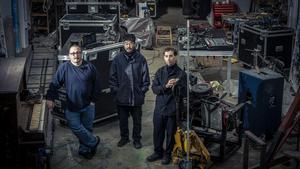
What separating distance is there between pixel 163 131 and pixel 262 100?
174 cm

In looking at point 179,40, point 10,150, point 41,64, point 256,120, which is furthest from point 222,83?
point 10,150

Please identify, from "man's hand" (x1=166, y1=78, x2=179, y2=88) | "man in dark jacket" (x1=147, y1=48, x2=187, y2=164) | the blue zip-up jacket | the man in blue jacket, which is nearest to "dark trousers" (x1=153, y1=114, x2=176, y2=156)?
"man in dark jacket" (x1=147, y1=48, x2=187, y2=164)

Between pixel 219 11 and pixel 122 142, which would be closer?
pixel 122 142

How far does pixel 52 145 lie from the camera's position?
8.78 metres

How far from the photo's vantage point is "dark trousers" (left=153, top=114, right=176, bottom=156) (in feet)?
26.1

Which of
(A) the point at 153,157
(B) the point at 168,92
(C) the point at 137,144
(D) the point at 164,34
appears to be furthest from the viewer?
(D) the point at 164,34

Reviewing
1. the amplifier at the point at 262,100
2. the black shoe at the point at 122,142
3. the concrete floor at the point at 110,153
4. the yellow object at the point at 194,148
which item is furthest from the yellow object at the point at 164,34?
the yellow object at the point at 194,148

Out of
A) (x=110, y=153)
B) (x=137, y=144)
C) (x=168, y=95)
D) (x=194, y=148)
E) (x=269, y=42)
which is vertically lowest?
(x=110, y=153)

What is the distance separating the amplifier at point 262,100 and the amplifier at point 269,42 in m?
3.49

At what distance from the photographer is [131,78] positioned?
27.5 feet

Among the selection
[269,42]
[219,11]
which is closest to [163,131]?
[269,42]

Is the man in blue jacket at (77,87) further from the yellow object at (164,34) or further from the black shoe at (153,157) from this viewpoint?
the yellow object at (164,34)

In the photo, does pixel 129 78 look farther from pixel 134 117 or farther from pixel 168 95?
pixel 168 95

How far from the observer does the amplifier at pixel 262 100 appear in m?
8.68
